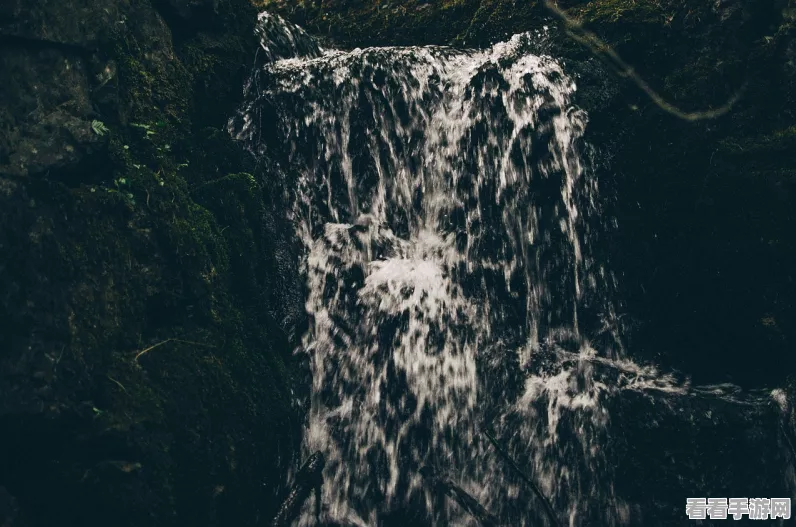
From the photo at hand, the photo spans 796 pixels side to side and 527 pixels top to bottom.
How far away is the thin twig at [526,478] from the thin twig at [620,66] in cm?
454

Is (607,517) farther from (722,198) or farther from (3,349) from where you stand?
(3,349)

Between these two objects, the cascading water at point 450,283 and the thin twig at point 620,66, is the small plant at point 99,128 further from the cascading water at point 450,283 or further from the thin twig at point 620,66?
the thin twig at point 620,66

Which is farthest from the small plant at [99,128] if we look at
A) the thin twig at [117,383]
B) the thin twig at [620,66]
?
the thin twig at [620,66]

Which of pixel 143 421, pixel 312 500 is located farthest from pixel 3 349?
pixel 312 500

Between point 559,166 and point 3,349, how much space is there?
20.9 feet

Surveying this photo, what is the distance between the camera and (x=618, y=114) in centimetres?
842

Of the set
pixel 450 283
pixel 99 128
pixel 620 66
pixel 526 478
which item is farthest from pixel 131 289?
pixel 620 66

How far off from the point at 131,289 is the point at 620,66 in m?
6.48

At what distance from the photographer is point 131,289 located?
21.9ft

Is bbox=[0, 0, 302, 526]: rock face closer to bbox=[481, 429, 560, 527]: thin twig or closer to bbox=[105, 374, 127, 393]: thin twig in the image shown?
bbox=[105, 374, 127, 393]: thin twig

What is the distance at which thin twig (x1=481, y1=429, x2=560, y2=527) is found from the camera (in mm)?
7593

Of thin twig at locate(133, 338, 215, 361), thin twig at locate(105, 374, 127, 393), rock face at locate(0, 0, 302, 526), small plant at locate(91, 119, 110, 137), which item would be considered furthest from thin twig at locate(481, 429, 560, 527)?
small plant at locate(91, 119, 110, 137)

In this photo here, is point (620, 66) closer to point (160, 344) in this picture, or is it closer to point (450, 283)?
point (450, 283)

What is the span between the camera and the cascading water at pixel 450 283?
7898 mm
